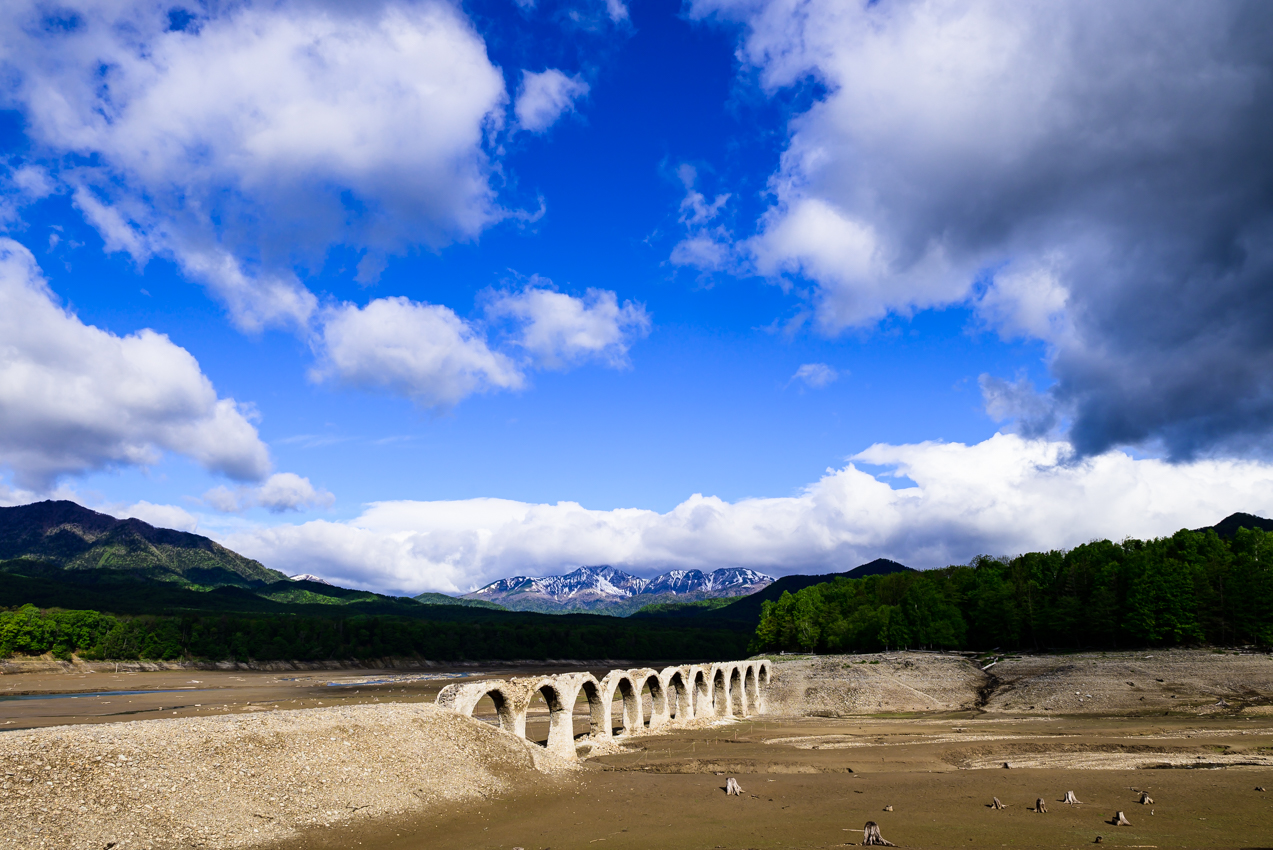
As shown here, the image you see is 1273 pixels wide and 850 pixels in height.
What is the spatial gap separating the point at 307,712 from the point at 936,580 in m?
113

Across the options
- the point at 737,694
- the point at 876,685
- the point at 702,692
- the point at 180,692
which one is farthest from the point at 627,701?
the point at 180,692

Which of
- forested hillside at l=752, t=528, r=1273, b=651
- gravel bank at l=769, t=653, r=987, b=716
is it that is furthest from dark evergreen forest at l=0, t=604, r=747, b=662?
gravel bank at l=769, t=653, r=987, b=716

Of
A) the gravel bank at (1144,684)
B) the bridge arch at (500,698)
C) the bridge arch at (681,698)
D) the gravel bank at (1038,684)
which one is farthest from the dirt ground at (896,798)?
the bridge arch at (681,698)

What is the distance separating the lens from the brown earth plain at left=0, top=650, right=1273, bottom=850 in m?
22.3

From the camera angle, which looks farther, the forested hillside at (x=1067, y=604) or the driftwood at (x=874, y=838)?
the forested hillside at (x=1067, y=604)

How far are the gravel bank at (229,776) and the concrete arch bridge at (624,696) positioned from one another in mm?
4229

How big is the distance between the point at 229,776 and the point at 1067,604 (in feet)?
310

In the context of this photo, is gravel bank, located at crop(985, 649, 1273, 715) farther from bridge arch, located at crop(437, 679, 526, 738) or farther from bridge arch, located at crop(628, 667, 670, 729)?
bridge arch, located at crop(437, 679, 526, 738)

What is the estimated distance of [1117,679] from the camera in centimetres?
6706

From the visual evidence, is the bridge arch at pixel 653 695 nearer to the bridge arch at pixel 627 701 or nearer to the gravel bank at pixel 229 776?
the bridge arch at pixel 627 701

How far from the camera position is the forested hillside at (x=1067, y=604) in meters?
79.6

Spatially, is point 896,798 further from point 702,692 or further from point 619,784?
point 702,692

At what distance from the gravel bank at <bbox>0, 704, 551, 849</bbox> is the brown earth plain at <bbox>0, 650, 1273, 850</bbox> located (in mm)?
63

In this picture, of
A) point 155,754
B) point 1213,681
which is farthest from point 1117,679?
point 155,754
